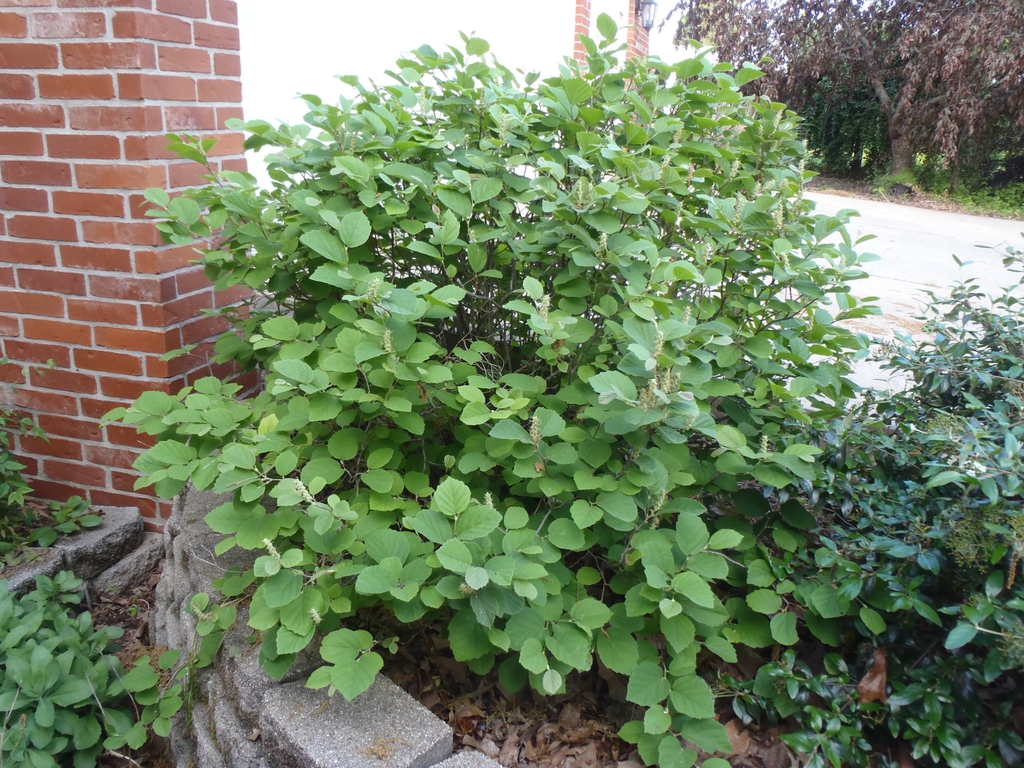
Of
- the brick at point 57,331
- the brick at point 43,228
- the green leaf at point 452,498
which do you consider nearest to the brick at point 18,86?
the brick at point 43,228

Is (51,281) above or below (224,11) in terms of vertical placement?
below

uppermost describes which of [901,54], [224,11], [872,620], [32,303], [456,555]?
[901,54]

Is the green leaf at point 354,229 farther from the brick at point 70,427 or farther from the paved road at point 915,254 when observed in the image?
the paved road at point 915,254

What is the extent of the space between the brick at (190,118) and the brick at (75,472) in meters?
1.25

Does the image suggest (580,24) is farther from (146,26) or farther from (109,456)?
(109,456)

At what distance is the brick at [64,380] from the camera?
2.47m

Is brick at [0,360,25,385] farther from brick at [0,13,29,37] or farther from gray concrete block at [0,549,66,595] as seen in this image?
brick at [0,13,29,37]

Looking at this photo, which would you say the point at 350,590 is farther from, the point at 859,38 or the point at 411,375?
the point at 859,38

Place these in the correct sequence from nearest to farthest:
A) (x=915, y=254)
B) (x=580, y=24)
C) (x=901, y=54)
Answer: (x=580, y=24), (x=915, y=254), (x=901, y=54)

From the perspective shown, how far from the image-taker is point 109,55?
2150mm

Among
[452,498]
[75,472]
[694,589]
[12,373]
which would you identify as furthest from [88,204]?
[694,589]

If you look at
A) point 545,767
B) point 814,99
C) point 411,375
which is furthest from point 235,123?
point 814,99

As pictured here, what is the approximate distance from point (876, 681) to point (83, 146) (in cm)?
272

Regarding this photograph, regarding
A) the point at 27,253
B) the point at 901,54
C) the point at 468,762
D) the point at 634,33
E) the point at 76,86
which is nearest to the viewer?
the point at 468,762
